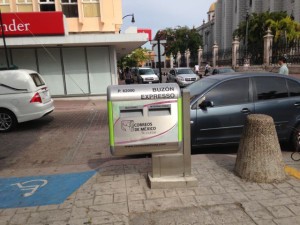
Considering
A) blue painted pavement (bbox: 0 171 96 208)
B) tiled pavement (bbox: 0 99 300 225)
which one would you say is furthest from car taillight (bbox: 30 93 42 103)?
tiled pavement (bbox: 0 99 300 225)

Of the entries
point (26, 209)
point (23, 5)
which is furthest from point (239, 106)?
point (23, 5)

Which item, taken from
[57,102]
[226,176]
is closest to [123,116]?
[226,176]

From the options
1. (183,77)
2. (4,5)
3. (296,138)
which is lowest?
(296,138)

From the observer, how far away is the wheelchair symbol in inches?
164

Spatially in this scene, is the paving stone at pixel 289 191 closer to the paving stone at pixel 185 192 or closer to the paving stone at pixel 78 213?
the paving stone at pixel 185 192

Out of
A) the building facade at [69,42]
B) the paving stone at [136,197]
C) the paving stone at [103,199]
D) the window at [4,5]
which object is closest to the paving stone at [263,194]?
the paving stone at [136,197]

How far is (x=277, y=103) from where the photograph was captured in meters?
5.75

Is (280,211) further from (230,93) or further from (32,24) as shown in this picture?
(32,24)

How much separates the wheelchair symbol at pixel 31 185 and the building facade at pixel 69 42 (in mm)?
10960

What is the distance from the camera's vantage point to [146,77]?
24609 mm

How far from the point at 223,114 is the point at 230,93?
0.47 m

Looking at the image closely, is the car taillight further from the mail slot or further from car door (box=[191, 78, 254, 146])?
the mail slot

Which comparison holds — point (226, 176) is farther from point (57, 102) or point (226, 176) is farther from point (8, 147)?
point (57, 102)

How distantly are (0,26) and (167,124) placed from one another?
13451 millimetres
